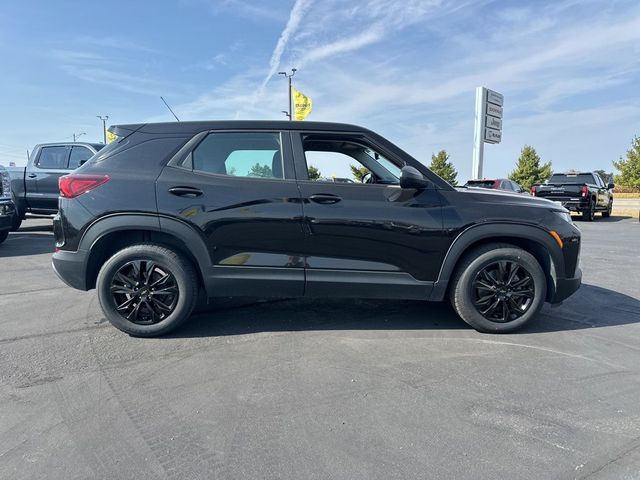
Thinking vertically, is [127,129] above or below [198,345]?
above

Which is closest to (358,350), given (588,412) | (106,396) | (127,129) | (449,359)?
(449,359)

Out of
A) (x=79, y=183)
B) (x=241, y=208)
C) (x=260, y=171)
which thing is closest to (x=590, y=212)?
(x=260, y=171)

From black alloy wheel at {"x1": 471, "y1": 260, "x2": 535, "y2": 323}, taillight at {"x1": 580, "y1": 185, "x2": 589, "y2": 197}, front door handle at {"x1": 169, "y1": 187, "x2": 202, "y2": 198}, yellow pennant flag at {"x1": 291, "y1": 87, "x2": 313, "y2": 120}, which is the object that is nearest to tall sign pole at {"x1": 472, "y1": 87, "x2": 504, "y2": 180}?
taillight at {"x1": 580, "y1": 185, "x2": 589, "y2": 197}

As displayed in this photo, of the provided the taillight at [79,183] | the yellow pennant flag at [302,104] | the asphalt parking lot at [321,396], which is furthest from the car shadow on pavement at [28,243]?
the yellow pennant flag at [302,104]

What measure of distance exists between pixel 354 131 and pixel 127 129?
80.7 inches

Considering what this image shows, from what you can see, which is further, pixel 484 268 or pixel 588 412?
pixel 484 268

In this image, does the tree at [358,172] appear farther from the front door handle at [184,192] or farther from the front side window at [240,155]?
the front door handle at [184,192]

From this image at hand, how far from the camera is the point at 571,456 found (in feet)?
7.07

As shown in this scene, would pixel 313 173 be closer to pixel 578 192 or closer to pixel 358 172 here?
pixel 358 172

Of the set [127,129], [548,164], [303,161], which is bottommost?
[303,161]

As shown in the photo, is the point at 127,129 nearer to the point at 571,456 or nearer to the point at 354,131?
the point at 354,131

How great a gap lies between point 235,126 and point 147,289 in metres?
1.63

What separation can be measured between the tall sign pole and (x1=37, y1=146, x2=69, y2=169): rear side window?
55.1 ft

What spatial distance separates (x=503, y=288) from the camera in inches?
147
